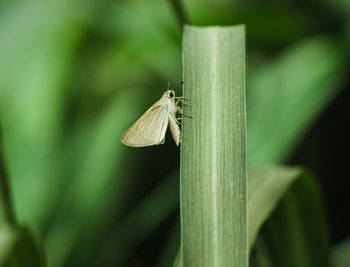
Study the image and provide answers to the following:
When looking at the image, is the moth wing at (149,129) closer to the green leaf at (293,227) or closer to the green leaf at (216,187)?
the green leaf at (216,187)

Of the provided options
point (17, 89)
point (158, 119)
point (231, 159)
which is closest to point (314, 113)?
point (158, 119)

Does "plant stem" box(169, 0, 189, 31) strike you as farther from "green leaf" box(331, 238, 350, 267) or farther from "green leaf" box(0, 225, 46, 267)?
"green leaf" box(331, 238, 350, 267)

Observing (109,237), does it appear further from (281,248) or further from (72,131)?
(281,248)

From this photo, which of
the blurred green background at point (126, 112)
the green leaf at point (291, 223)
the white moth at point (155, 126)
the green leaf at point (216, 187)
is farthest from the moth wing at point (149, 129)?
the blurred green background at point (126, 112)

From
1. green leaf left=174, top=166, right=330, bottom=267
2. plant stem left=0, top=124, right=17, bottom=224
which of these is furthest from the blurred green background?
plant stem left=0, top=124, right=17, bottom=224

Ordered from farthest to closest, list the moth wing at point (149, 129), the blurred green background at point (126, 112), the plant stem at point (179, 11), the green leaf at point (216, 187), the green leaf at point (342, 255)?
the blurred green background at point (126, 112) < the green leaf at point (342, 255) < the plant stem at point (179, 11) < the moth wing at point (149, 129) < the green leaf at point (216, 187)

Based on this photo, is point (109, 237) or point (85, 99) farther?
point (85, 99)
